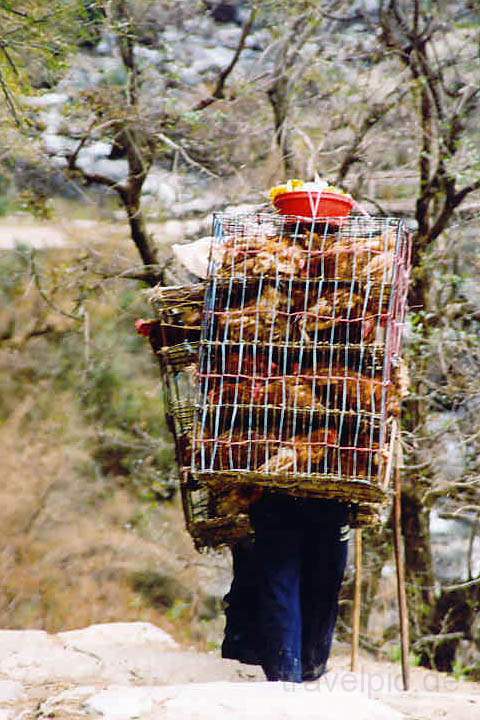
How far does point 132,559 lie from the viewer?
8.34m

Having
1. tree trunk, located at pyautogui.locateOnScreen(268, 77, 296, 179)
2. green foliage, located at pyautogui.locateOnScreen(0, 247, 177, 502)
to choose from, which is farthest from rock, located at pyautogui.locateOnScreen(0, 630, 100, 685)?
tree trunk, located at pyautogui.locateOnScreen(268, 77, 296, 179)

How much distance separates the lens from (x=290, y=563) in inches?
128

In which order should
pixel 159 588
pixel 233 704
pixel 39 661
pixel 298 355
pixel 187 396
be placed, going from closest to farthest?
pixel 233 704, pixel 298 355, pixel 187 396, pixel 39 661, pixel 159 588

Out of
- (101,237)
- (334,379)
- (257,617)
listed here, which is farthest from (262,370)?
(101,237)

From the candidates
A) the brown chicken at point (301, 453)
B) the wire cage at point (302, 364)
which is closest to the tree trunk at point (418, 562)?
the wire cage at point (302, 364)

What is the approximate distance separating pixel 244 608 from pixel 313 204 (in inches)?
67.5

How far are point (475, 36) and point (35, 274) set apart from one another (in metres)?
3.96

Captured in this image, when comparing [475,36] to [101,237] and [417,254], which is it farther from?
[101,237]

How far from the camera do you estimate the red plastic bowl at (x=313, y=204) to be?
3.14 m

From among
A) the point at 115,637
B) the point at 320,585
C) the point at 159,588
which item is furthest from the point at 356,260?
the point at 159,588

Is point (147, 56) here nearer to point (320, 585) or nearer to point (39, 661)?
point (39, 661)

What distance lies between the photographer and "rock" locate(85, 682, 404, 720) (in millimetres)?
2564

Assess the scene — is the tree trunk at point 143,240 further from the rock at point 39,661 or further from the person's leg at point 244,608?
the person's leg at point 244,608

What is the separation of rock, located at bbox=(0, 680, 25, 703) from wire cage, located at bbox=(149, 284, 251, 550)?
87 cm
